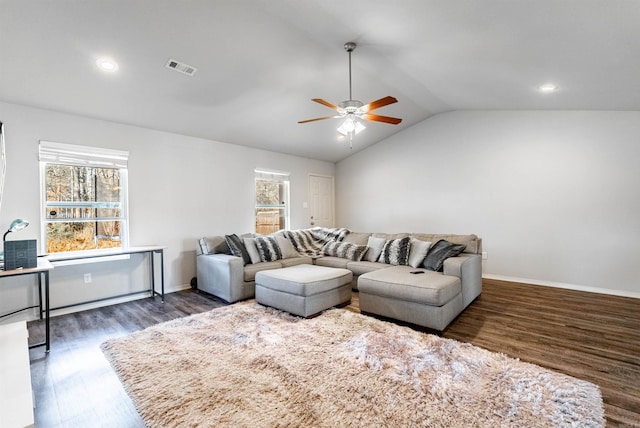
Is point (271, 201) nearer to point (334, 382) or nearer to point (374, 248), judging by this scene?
point (374, 248)

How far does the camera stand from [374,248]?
440 centimetres

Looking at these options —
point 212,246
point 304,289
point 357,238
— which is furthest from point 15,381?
point 357,238

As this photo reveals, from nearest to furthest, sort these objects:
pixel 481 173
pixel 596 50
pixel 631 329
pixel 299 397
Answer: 1. pixel 299 397
2. pixel 596 50
3. pixel 631 329
4. pixel 481 173

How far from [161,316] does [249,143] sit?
10.3 ft

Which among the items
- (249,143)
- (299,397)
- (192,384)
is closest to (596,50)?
(299,397)

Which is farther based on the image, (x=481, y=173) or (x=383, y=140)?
(x=383, y=140)

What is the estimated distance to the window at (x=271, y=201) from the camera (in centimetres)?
577

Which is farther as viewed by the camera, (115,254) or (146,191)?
(146,191)

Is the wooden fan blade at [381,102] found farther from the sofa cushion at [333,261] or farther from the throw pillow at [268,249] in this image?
the throw pillow at [268,249]

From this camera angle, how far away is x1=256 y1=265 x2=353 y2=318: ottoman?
10.6 feet

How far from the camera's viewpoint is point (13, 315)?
3189mm

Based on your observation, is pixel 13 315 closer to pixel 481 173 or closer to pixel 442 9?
pixel 442 9

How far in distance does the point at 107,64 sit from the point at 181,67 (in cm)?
66

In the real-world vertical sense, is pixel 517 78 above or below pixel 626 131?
above
